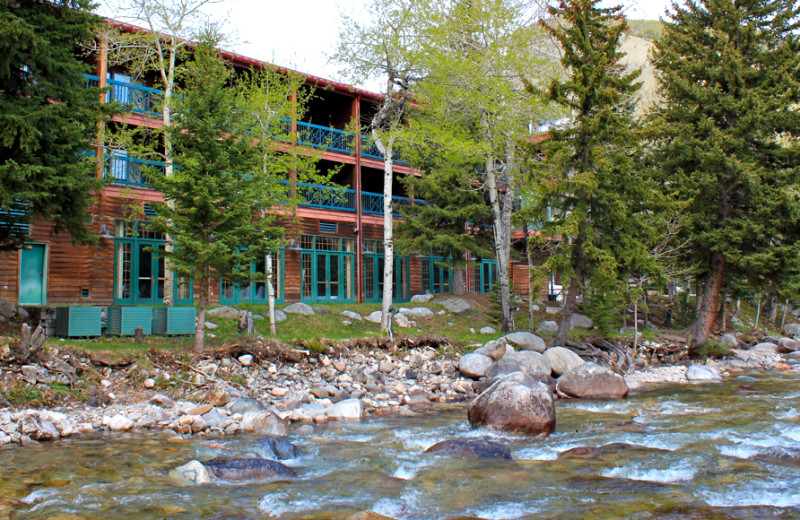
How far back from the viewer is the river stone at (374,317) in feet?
62.8

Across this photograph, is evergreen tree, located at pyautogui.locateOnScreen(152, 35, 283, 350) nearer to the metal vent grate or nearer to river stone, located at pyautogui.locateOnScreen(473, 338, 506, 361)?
river stone, located at pyautogui.locateOnScreen(473, 338, 506, 361)

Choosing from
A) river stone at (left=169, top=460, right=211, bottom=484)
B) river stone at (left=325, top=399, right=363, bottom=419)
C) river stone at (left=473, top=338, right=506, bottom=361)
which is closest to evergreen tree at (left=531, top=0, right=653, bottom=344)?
river stone at (left=473, top=338, right=506, bottom=361)

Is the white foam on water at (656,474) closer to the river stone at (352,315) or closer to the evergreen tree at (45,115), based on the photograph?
the evergreen tree at (45,115)

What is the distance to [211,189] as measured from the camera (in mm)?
11648

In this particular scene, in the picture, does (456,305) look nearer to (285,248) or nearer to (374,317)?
(374,317)

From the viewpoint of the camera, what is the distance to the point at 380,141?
1770 centimetres

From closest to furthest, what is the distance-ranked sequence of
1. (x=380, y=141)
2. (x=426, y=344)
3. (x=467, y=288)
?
1. (x=426, y=344)
2. (x=380, y=141)
3. (x=467, y=288)

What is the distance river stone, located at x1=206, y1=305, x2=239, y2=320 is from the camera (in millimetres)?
15992

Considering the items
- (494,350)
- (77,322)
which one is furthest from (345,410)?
(77,322)

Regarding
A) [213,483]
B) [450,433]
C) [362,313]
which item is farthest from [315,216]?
[213,483]

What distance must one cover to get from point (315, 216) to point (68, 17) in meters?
12.3

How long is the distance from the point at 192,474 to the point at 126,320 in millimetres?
7559

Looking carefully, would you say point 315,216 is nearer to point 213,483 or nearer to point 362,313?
point 362,313

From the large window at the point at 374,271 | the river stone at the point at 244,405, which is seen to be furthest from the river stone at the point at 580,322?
the river stone at the point at 244,405
